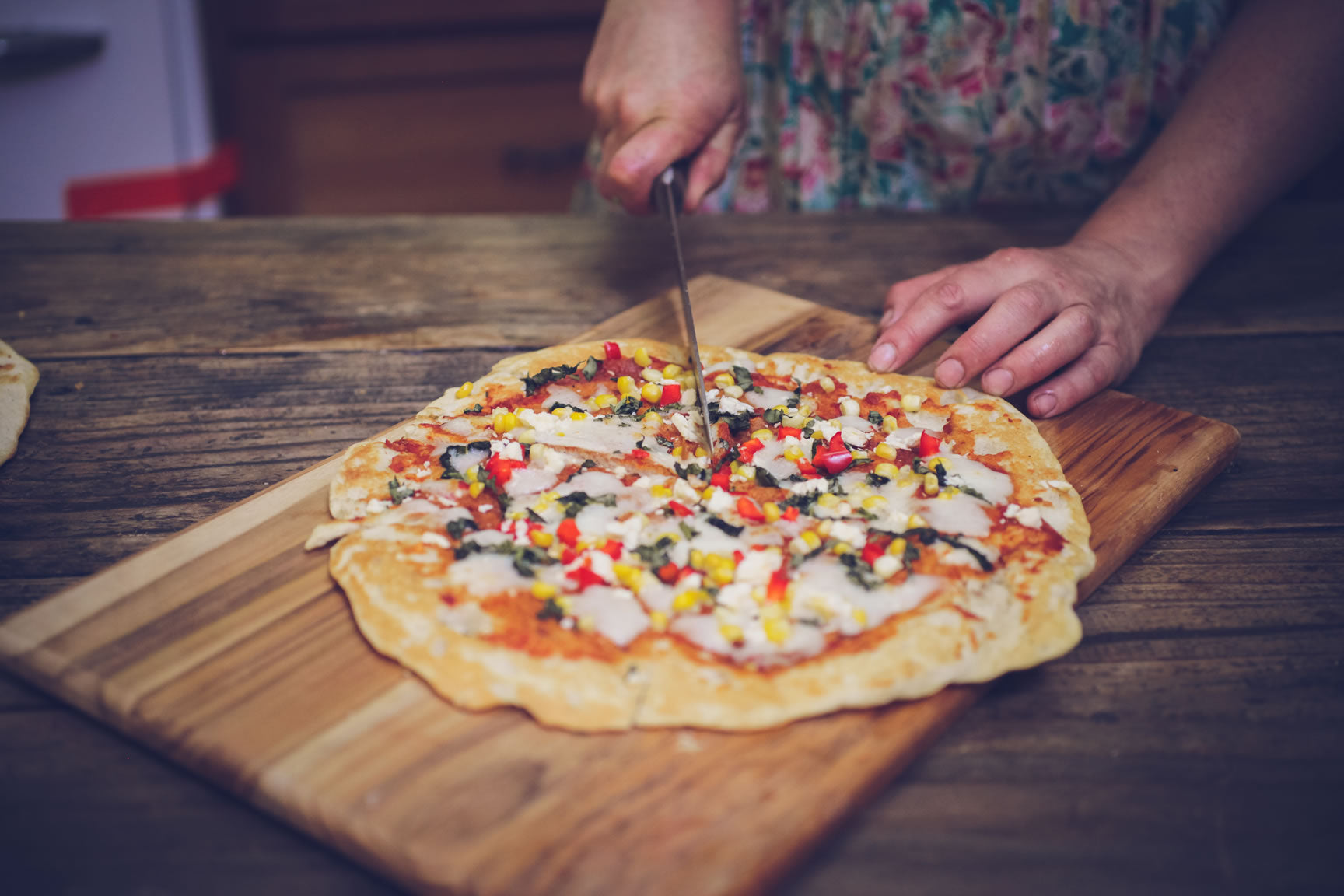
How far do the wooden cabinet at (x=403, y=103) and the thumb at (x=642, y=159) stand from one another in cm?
285

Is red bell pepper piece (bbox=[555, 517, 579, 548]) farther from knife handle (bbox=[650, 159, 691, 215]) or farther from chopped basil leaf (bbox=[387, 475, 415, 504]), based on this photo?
knife handle (bbox=[650, 159, 691, 215])

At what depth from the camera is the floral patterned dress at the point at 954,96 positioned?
2629 millimetres

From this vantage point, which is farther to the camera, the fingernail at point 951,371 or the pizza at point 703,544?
the fingernail at point 951,371

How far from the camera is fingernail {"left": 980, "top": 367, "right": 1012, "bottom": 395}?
1985mm

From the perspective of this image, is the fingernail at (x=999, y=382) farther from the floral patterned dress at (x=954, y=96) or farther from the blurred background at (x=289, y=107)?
the blurred background at (x=289, y=107)

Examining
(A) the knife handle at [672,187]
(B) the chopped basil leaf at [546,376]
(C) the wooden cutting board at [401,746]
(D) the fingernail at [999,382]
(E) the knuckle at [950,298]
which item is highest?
(A) the knife handle at [672,187]

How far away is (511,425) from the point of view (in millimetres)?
1884

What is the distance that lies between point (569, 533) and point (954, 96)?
1842 mm

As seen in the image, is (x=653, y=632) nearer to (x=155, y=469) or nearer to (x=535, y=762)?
(x=535, y=762)

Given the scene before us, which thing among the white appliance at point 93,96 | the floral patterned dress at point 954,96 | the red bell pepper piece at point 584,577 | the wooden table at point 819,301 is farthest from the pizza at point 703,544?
the white appliance at point 93,96

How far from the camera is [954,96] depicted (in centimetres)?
273

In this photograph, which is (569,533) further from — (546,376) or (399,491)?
(546,376)

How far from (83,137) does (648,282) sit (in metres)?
2.98

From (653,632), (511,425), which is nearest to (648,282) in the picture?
(511,425)
